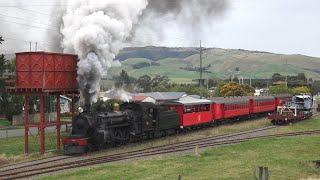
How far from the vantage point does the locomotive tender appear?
31578 mm

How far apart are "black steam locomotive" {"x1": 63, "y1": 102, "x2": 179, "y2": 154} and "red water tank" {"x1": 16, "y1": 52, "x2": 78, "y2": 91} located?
3696 mm

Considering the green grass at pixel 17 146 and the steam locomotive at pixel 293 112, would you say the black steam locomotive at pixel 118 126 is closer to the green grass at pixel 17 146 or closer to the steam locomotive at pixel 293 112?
the green grass at pixel 17 146

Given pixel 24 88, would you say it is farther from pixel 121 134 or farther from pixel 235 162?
pixel 235 162

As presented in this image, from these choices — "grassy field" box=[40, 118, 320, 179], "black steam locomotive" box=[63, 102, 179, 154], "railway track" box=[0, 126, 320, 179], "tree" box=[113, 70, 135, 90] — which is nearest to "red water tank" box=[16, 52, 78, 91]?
"black steam locomotive" box=[63, 102, 179, 154]

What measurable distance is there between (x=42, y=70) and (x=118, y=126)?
249 inches

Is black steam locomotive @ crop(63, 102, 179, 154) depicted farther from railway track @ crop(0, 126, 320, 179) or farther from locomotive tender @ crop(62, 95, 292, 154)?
railway track @ crop(0, 126, 320, 179)

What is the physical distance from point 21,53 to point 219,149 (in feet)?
48.3

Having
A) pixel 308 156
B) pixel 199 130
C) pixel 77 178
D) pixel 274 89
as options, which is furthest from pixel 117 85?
pixel 274 89

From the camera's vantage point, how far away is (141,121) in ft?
120

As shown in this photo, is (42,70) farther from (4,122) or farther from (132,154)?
(4,122)

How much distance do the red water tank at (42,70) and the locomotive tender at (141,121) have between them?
3.70 metres

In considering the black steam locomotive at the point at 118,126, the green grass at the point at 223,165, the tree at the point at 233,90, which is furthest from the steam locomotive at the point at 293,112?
the tree at the point at 233,90

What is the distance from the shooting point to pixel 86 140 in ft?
103

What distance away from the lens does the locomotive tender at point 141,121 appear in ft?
104
